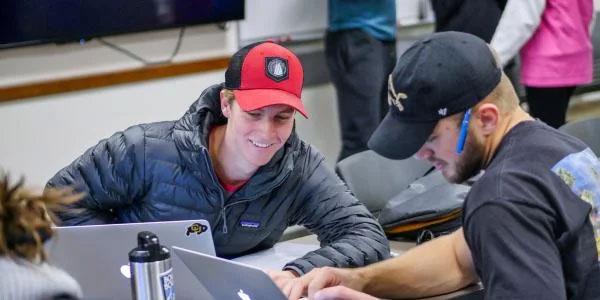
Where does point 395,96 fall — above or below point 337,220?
above

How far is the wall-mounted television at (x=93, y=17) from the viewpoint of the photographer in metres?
3.79

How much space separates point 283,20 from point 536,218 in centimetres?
313

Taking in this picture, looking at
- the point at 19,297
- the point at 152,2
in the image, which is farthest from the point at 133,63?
the point at 19,297

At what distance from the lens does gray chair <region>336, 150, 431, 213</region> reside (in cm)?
296

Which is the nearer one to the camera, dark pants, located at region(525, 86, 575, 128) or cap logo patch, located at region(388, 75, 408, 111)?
cap logo patch, located at region(388, 75, 408, 111)

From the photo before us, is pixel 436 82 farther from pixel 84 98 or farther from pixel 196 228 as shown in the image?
pixel 84 98

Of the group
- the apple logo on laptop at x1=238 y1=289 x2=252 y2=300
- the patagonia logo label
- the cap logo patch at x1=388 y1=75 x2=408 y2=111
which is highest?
the cap logo patch at x1=388 y1=75 x2=408 y2=111

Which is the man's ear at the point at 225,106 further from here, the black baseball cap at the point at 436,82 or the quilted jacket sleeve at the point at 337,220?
the black baseball cap at the point at 436,82

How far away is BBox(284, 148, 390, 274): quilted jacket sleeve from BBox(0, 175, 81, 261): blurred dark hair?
107 cm

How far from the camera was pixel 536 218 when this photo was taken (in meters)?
1.57

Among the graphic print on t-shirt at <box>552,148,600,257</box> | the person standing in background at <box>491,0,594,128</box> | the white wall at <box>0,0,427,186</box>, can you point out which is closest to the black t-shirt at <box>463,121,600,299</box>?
the graphic print on t-shirt at <box>552,148,600,257</box>

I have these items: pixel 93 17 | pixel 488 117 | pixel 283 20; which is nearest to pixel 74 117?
pixel 93 17

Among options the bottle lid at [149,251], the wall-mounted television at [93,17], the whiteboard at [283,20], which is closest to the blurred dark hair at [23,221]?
the bottle lid at [149,251]

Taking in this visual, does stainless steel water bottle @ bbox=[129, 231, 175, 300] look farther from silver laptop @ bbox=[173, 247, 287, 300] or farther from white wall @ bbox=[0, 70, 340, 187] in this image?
white wall @ bbox=[0, 70, 340, 187]
